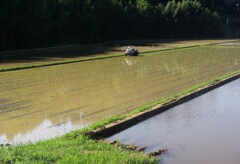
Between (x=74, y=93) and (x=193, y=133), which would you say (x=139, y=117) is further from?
(x=74, y=93)

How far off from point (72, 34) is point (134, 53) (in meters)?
19.4

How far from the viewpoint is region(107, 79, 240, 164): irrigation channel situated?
8.11m

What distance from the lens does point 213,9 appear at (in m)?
87.2

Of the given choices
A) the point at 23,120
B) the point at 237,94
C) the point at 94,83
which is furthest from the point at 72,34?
the point at 23,120

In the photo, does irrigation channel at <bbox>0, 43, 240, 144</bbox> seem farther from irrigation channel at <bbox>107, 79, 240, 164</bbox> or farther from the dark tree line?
the dark tree line

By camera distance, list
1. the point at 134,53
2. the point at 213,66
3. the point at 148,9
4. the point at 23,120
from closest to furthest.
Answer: the point at 23,120 → the point at 213,66 → the point at 134,53 → the point at 148,9

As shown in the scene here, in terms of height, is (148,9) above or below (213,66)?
above

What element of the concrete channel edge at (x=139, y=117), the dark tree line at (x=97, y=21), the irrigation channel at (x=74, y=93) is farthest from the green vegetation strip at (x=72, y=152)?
the dark tree line at (x=97, y=21)

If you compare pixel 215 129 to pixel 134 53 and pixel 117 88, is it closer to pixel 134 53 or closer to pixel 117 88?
pixel 117 88

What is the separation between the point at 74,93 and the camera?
1531 cm

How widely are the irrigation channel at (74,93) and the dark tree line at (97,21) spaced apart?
1725cm

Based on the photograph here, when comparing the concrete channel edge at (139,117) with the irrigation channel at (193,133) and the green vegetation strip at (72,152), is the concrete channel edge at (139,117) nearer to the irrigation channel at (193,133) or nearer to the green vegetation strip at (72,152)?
the irrigation channel at (193,133)

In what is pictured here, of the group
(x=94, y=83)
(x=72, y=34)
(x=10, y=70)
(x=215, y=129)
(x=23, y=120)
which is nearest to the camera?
(x=215, y=129)

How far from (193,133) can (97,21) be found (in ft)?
167
